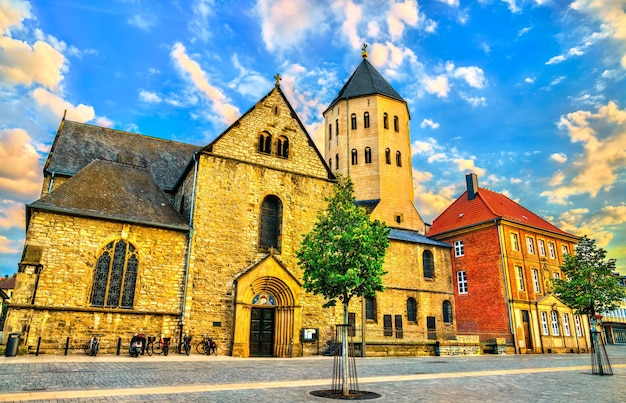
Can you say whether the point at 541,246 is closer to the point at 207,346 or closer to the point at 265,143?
the point at 265,143

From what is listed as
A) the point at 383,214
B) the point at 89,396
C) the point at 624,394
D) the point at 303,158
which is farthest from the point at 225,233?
the point at 383,214

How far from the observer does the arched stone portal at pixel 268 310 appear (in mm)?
21672

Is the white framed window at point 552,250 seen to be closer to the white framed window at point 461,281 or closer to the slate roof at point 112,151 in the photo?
the white framed window at point 461,281

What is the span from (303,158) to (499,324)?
20.0 m

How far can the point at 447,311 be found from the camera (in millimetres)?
34531

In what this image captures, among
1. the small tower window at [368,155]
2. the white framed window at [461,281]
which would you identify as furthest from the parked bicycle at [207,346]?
the small tower window at [368,155]

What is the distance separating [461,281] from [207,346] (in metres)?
23.6

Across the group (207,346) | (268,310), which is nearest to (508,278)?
(268,310)

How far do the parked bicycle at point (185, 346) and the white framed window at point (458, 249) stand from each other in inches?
983

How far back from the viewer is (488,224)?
34344 mm

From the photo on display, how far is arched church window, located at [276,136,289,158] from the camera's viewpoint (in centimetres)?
2558

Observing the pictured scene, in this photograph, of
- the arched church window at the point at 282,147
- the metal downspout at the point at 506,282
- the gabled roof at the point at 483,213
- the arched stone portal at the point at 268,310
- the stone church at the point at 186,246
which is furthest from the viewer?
the gabled roof at the point at 483,213

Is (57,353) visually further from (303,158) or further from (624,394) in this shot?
(624,394)

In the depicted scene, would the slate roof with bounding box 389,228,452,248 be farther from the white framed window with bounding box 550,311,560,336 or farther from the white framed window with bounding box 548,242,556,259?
the white framed window with bounding box 550,311,560,336
